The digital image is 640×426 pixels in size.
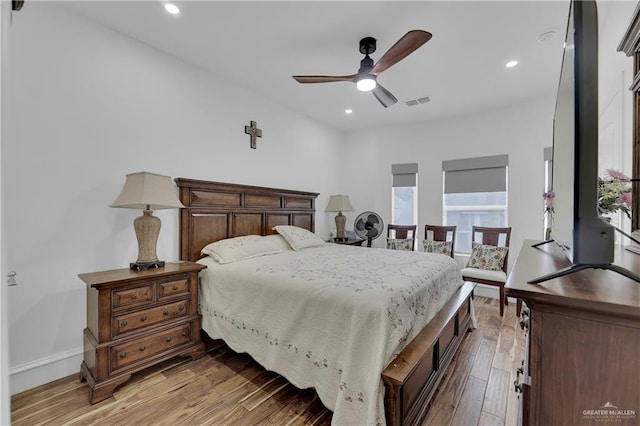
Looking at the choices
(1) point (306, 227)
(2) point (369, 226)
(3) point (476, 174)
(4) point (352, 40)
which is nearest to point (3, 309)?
(4) point (352, 40)

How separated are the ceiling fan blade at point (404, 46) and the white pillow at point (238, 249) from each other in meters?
1.97

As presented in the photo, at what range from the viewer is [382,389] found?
132 centimetres

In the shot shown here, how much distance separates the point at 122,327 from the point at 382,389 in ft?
5.79

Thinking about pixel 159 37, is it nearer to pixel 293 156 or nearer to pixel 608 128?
pixel 293 156

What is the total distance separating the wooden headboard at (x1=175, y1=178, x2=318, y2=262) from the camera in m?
2.68

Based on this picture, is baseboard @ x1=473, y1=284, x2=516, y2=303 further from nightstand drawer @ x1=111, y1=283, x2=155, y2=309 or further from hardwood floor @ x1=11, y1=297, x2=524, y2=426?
nightstand drawer @ x1=111, y1=283, x2=155, y2=309

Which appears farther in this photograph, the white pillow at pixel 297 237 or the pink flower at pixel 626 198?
the white pillow at pixel 297 237

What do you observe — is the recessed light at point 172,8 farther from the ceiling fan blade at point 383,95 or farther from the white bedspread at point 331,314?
the white bedspread at point 331,314

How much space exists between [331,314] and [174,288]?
1.35m

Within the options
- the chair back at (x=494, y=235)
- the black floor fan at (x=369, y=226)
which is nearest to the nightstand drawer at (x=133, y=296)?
the black floor fan at (x=369, y=226)

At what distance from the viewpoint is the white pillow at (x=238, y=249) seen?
253 centimetres

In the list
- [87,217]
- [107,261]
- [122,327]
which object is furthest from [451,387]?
[87,217]

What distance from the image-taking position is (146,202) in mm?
1975

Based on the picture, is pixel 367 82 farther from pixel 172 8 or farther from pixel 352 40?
pixel 172 8
